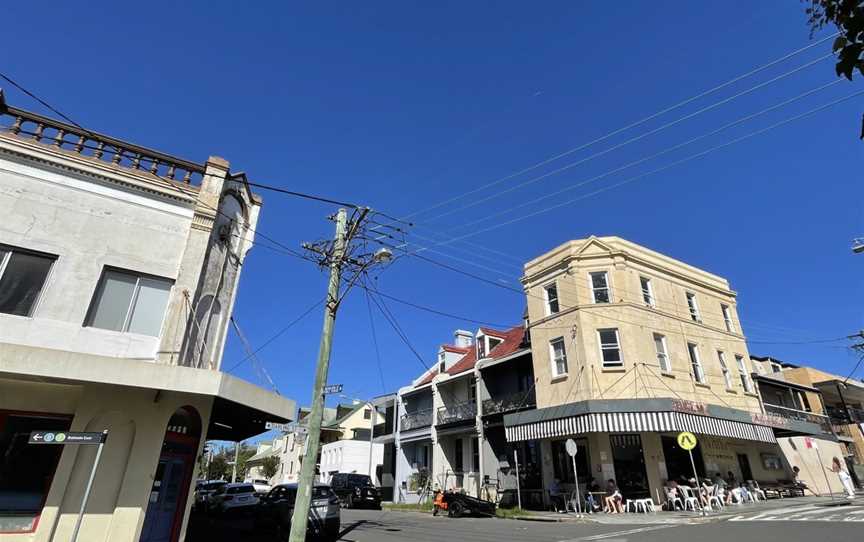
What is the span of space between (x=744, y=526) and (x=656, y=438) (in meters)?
7.60

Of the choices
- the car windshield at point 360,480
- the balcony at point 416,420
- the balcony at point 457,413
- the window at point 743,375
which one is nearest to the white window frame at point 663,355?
the window at point 743,375

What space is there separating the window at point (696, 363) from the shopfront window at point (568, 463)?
285 inches

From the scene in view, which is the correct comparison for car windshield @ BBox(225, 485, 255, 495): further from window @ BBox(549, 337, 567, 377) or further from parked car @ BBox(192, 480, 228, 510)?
window @ BBox(549, 337, 567, 377)

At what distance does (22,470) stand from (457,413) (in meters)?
23.3

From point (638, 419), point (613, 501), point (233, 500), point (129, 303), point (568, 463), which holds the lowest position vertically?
point (233, 500)

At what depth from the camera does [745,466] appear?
25234 millimetres

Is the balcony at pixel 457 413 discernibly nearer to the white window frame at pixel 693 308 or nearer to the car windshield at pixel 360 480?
the car windshield at pixel 360 480

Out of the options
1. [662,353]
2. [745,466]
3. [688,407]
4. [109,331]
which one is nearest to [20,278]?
[109,331]

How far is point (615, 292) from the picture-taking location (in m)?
22.8

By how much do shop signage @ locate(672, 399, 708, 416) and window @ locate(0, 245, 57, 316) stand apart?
21259 millimetres

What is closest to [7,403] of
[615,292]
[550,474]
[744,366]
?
[550,474]

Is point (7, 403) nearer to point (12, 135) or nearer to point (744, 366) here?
point (12, 135)

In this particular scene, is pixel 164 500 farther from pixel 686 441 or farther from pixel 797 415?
pixel 797 415

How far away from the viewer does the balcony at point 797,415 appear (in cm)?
2742
